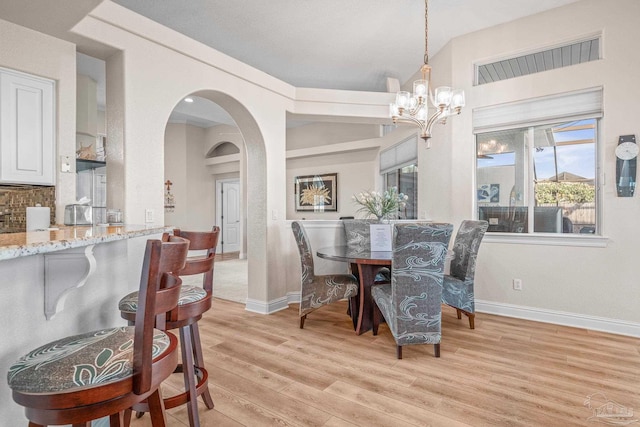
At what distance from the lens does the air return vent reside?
338 cm

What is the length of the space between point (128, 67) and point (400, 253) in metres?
2.64

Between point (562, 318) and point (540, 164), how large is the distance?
64.0 inches

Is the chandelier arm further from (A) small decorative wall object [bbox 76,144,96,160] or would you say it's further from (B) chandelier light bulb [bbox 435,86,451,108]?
(A) small decorative wall object [bbox 76,144,96,160]

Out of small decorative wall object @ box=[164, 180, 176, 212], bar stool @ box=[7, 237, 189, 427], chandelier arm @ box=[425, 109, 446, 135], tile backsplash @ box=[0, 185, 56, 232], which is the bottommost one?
bar stool @ box=[7, 237, 189, 427]

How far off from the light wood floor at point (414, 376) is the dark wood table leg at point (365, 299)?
3.6 inches

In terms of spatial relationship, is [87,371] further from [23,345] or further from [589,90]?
[589,90]

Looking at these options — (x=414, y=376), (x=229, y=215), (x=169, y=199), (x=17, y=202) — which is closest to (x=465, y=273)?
(x=414, y=376)

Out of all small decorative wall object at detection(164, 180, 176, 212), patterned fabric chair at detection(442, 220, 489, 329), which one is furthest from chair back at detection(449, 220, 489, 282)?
small decorative wall object at detection(164, 180, 176, 212)

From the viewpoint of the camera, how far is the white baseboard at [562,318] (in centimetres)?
317

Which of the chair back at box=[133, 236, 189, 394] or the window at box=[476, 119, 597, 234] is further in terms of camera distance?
the window at box=[476, 119, 597, 234]

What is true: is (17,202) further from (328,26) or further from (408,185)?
(408,185)

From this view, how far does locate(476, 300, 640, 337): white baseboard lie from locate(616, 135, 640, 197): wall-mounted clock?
122 centimetres

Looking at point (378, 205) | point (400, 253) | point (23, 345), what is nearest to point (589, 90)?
point (378, 205)

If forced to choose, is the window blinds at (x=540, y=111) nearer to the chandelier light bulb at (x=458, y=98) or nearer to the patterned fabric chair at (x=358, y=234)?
the chandelier light bulb at (x=458, y=98)
